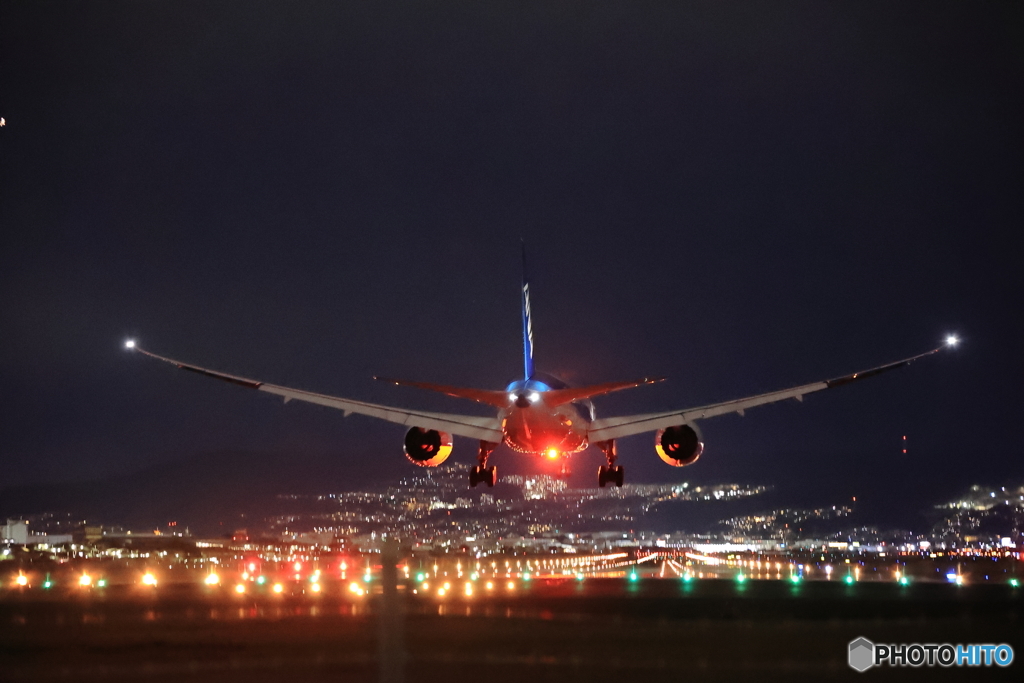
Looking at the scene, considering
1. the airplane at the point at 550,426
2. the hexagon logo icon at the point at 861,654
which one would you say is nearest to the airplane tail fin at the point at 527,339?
the airplane at the point at 550,426

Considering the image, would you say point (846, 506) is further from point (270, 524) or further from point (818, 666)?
point (818, 666)

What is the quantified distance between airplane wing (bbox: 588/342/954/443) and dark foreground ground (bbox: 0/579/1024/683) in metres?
19.0

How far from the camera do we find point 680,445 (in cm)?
4728

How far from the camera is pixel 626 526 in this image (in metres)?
106

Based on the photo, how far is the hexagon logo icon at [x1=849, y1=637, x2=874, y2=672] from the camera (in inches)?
610

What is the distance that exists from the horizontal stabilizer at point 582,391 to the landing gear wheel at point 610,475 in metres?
8.80

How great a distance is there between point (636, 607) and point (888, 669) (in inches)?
343

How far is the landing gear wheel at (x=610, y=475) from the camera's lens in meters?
49.7

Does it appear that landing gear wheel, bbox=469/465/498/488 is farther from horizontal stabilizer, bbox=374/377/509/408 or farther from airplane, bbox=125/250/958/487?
horizontal stabilizer, bbox=374/377/509/408

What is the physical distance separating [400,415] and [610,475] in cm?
1021

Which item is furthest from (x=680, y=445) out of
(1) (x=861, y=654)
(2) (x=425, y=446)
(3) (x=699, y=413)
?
(1) (x=861, y=654)

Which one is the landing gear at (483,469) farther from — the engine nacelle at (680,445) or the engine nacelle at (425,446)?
the engine nacelle at (680,445)

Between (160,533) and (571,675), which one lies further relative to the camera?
(160,533)

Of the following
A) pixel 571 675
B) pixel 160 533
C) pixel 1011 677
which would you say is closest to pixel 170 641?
pixel 571 675
